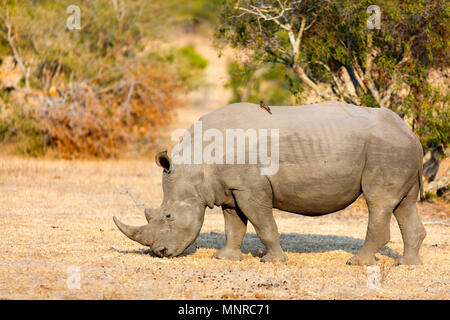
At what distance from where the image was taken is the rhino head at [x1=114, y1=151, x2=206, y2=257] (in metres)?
7.71

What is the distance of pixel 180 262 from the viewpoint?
7617 millimetres

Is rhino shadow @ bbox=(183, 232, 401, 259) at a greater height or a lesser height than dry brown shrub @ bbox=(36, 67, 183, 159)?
lesser

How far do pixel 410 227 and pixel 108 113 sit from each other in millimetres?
12080

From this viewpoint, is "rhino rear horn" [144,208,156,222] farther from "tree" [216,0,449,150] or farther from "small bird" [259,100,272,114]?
"tree" [216,0,449,150]

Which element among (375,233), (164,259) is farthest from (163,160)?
(375,233)

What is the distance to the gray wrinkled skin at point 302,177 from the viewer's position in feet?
24.8

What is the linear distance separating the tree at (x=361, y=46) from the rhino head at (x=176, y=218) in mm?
5142

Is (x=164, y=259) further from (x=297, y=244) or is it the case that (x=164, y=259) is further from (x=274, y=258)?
(x=297, y=244)

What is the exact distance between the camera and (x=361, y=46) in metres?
12.3

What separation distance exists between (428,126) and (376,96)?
3.75ft

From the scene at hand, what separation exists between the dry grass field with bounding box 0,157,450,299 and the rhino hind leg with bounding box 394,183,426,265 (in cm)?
20

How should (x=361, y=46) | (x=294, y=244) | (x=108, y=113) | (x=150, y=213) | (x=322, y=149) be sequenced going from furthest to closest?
(x=108, y=113)
(x=361, y=46)
(x=294, y=244)
(x=150, y=213)
(x=322, y=149)

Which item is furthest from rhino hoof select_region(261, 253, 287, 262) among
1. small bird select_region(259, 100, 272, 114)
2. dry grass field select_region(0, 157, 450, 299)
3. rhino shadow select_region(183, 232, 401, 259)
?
small bird select_region(259, 100, 272, 114)

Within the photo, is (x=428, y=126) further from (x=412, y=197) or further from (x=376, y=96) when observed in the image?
(x=412, y=197)
